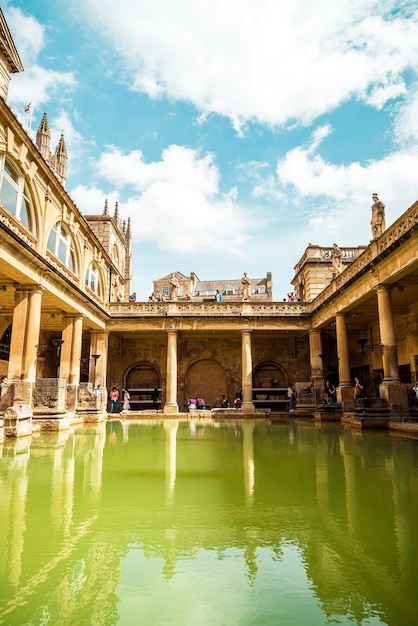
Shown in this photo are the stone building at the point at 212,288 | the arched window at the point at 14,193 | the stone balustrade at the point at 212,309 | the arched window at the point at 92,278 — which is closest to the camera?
the arched window at the point at 14,193

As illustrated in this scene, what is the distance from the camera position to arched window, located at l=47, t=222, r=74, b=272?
53.4ft

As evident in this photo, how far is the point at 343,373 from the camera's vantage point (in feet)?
57.0

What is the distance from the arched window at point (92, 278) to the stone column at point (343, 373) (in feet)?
41.3

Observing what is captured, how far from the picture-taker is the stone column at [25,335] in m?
12.7

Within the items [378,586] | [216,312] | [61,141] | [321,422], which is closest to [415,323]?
[321,422]

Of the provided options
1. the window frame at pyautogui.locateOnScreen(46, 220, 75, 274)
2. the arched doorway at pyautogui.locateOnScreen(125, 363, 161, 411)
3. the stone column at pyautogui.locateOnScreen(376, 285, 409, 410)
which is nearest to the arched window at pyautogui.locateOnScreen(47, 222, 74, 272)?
the window frame at pyautogui.locateOnScreen(46, 220, 75, 274)

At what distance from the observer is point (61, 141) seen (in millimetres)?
25656

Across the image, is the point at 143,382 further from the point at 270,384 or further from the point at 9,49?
the point at 9,49

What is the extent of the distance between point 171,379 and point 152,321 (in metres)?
3.42

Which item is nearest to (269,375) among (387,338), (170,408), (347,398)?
(170,408)

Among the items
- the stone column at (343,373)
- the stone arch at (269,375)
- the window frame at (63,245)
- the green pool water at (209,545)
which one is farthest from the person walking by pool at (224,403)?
the green pool water at (209,545)

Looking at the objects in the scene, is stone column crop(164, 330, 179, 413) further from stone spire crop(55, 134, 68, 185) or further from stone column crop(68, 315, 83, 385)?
stone spire crop(55, 134, 68, 185)

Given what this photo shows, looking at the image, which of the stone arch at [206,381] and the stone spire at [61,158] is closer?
the stone spire at [61,158]

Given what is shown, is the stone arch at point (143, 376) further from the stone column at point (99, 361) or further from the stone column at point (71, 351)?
the stone column at point (71, 351)
